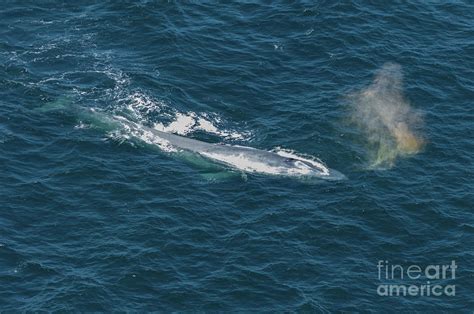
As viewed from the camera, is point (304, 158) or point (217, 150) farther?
point (217, 150)

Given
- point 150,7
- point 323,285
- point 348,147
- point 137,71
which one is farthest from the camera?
point 150,7

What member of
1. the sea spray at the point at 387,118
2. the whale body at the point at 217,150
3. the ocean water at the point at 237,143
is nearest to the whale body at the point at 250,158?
the whale body at the point at 217,150

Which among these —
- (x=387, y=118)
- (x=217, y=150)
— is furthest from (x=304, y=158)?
(x=387, y=118)

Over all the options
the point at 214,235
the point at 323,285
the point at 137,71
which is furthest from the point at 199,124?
the point at 323,285

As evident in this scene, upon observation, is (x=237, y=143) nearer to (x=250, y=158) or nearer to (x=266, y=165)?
(x=250, y=158)

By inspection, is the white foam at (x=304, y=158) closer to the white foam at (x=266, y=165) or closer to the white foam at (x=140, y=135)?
the white foam at (x=266, y=165)

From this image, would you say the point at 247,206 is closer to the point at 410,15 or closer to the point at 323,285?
the point at 323,285

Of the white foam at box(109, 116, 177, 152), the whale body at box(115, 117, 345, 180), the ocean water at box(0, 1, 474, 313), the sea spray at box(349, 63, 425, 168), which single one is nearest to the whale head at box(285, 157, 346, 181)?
the whale body at box(115, 117, 345, 180)
